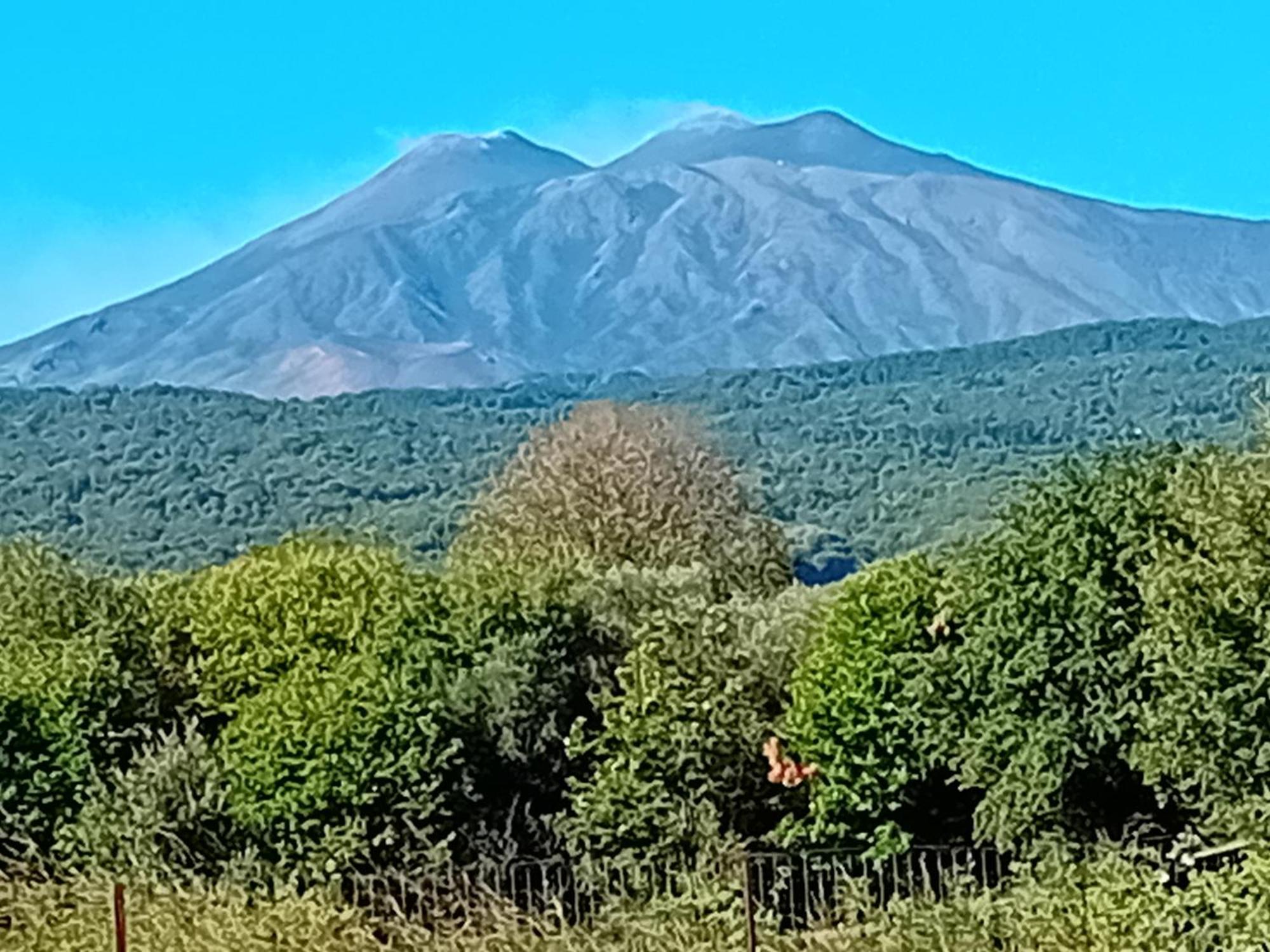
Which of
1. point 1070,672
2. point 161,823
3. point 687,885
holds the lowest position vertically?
point 687,885

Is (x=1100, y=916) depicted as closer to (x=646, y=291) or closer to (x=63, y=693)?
(x=63, y=693)

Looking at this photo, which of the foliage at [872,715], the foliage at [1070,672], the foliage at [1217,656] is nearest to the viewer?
the foliage at [1217,656]

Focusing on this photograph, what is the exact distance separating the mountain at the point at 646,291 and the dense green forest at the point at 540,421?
59363 millimetres

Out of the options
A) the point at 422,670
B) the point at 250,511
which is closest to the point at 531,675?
the point at 422,670

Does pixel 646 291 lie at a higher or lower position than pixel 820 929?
higher

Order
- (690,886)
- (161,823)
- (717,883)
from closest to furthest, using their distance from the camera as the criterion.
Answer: (717,883), (690,886), (161,823)

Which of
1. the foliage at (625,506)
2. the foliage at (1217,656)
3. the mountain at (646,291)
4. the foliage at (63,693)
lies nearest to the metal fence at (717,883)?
the foliage at (1217,656)

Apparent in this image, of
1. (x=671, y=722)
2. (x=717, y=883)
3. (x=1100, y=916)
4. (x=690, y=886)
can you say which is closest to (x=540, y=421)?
(x=671, y=722)

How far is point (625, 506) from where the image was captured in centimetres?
3019

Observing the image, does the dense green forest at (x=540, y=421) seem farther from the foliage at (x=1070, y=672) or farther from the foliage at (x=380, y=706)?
the foliage at (x=1070, y=672)

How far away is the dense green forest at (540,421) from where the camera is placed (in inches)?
2525

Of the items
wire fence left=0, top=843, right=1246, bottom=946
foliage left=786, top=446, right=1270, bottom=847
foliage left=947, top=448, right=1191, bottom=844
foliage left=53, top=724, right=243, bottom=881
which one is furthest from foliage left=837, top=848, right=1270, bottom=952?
foliage left=53, top=724, right=243, bottom=881

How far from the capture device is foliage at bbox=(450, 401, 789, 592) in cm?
2866

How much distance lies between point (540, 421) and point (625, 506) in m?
29.5
